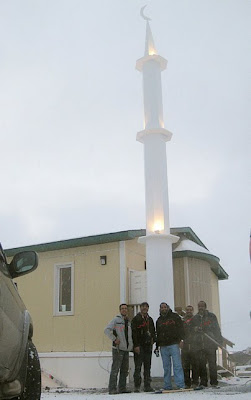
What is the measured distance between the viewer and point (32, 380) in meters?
4.42

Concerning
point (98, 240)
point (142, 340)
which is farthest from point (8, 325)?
point (98, 240)

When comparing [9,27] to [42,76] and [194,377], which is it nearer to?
[42,76]

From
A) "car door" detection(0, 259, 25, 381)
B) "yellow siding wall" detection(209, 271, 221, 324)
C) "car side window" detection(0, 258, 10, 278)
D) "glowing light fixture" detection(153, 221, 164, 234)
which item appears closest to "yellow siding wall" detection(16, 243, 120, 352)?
"glowing light fixture" detection(153, 221, 164, 234)

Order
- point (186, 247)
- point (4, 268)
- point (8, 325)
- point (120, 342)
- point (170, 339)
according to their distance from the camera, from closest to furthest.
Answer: point (8, 325)
point (4, 268)
point (170, 339)
point (120, 342)
point (186, 247)

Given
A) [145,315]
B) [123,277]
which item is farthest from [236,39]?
[145,315]

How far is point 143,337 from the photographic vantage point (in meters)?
10.7

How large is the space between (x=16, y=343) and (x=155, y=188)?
10602 millimetres

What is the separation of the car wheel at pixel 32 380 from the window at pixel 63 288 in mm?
9932

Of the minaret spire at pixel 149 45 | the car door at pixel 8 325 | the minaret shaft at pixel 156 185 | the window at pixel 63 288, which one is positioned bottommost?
the car door at pixel 8 325

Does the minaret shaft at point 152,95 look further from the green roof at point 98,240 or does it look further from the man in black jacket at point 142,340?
the man in black jacket at point 142,340

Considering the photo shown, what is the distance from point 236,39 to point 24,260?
32823mm

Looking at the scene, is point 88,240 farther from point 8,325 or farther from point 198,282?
point 8,325

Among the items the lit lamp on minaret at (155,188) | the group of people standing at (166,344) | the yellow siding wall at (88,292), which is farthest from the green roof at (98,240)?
the group of people standing at (166,344)

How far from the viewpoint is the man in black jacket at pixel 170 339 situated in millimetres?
10242
